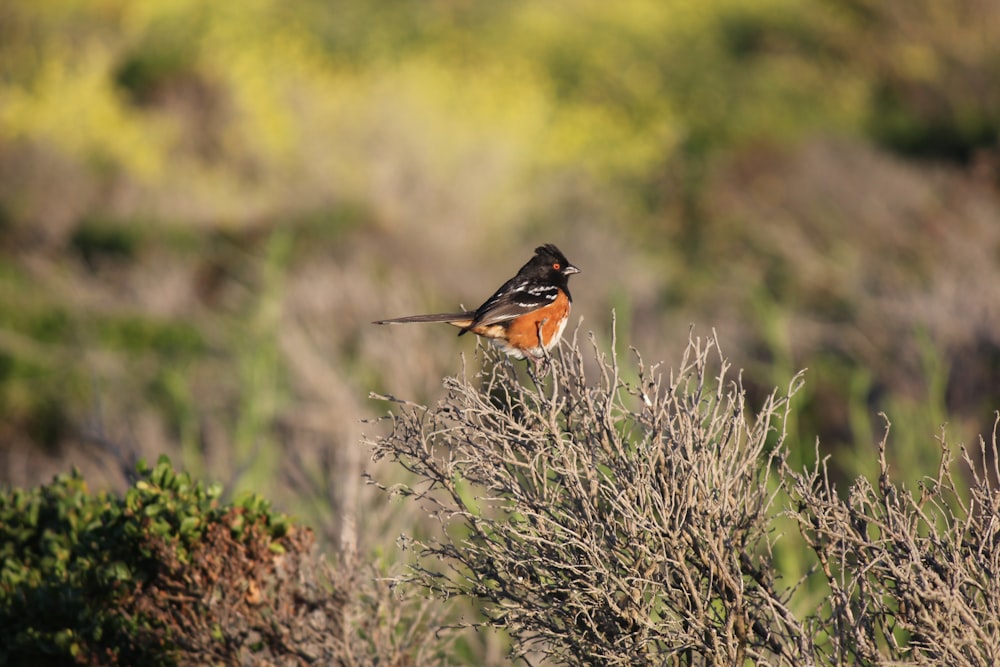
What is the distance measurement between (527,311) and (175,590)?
56.8 inches

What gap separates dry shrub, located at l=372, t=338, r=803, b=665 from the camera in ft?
10.1

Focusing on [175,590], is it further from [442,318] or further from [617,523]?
[617,523]

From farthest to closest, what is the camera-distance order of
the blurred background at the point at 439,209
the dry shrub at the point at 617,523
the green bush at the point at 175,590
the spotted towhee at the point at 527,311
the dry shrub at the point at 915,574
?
the blurred background at the point at 439,209, the spotted towhee at the point at 527,311, the green bush at the point at 175,590, the dry shrub at the point at 617,523, the dry shrub at the point at 915,574

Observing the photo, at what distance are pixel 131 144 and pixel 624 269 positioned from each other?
8024mm

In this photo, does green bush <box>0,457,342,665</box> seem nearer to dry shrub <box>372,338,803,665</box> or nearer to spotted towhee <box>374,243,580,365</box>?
dry shrub <box>372,338,803,665</box>

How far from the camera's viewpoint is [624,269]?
16.9 m

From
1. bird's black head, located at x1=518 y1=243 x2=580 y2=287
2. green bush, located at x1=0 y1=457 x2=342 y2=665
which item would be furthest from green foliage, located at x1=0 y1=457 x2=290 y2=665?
bird's black head, located at x1=518 y1=243 x2=580 y2=287

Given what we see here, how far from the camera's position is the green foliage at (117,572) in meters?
3.89

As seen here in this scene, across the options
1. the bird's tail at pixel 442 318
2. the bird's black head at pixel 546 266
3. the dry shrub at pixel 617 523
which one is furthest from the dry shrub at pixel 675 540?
the bird's black head at pixel 546 266

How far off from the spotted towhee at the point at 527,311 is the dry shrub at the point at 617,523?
3.03 ft

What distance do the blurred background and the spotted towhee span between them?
2.67 feet

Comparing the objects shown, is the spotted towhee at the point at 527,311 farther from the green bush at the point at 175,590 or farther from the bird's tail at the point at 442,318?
the green bush at the point at 175,590

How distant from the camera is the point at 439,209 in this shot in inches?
736

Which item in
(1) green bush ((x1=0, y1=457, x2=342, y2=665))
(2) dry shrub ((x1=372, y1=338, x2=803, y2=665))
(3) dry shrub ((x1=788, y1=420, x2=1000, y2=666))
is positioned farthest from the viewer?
(1) green bush ((x1=0, y1=457, x2=342, y2=665))
